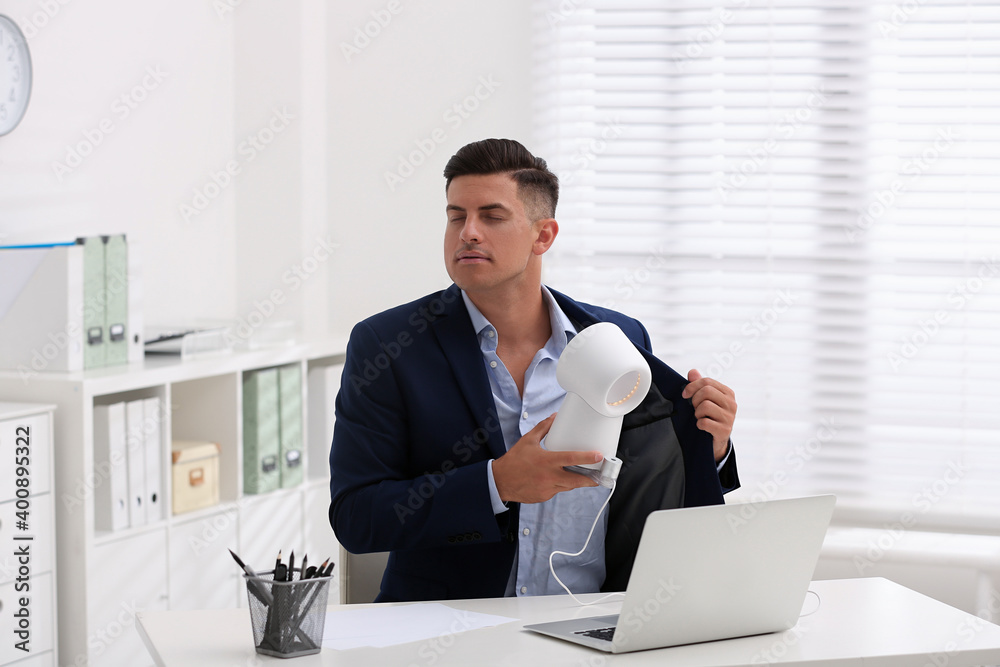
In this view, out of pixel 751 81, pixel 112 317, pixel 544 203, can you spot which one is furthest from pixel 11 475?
pixel 751 81

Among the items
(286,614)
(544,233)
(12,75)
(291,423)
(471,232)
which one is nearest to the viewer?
(286,614)

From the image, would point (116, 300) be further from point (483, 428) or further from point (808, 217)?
point (808, 217)

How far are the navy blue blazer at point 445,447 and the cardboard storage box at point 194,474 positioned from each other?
1133 mm

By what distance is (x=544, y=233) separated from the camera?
208 cm

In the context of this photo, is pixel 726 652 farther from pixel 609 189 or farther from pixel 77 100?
pixel 77 100

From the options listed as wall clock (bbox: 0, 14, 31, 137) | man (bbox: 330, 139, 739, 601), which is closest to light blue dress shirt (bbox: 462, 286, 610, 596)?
man (bbox: 330, 139, 739, 601)

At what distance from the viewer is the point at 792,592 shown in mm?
1492

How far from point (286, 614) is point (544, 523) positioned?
66cm

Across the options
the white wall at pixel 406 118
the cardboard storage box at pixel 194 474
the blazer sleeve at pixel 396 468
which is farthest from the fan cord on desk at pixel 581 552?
the white wall at pixel 406 118

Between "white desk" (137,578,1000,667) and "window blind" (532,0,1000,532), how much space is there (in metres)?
1.69

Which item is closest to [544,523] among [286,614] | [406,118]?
[286,614]

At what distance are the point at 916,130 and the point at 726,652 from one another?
2.37m

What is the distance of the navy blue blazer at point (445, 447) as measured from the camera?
6.03ft

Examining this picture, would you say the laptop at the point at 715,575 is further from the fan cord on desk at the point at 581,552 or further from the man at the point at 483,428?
the man at the point at 483,428
